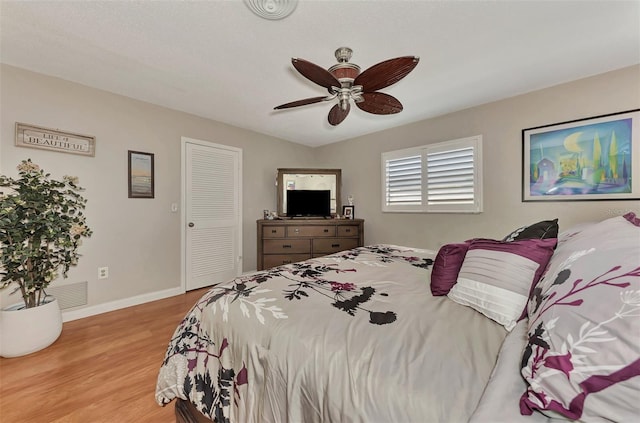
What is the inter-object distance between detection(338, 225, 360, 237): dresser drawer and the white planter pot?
319cm

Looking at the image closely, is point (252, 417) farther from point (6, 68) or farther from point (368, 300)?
point (6, 68)

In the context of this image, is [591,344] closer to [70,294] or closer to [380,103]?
[380,103]

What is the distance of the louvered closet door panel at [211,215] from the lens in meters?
3.46

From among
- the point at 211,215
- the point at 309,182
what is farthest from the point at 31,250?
the point at 309,182

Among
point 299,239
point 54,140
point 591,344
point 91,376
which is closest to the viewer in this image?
point 591,344

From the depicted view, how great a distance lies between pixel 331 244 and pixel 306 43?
2709 mm

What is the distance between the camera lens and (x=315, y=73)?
1.66 m

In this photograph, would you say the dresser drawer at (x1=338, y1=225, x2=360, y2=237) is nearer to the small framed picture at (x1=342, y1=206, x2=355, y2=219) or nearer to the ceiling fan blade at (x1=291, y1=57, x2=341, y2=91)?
the small framed picture at (x1=342, y1=206, x2=355, y2=219)

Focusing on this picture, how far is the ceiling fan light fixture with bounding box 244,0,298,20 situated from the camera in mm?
1537

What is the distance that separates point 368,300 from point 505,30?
2.12 m

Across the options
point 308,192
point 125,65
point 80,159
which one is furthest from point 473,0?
point 80,159

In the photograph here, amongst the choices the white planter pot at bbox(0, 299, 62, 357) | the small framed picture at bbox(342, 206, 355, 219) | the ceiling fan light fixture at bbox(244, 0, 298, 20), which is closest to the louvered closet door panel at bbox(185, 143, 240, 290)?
the white planter pot at bbox(0, 299, 62, 357)

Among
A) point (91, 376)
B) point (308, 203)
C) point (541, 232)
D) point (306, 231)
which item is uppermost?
point (308, 203)

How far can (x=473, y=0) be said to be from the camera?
1.57 metres
